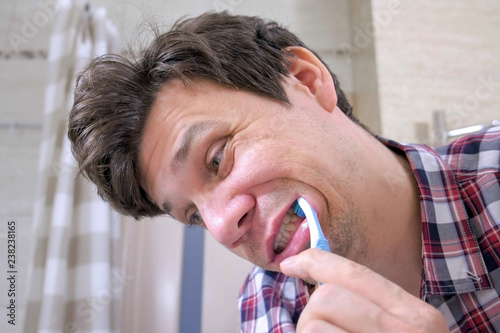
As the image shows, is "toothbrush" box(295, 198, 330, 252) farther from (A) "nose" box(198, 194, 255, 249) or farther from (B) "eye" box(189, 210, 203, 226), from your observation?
(B) "eye" box(189, 210, 203, 226)

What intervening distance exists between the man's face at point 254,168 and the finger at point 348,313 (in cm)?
25

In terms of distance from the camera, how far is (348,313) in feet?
0.98

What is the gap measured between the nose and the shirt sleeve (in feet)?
1.00

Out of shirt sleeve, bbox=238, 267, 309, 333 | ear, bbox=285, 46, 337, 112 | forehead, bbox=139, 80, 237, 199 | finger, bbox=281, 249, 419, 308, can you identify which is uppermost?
ear, bbox=285, 46, 337, 112

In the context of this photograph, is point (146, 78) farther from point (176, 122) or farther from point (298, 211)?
point (298, 211)

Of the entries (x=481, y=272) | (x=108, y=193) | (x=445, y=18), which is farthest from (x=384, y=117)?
(x=108, y=193)

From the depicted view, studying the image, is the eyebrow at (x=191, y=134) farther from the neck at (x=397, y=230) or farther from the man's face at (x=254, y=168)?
the neck at (x=397, y=230)

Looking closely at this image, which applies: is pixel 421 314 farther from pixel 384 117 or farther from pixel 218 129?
pixel 384 117

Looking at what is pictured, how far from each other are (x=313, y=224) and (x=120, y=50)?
2.86ft

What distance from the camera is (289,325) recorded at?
779 millimetres

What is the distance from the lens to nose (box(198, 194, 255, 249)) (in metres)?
0.56

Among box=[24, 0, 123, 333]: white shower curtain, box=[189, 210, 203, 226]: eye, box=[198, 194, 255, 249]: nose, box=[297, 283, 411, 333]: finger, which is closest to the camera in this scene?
box=[297, 283, 411, 333]: finger

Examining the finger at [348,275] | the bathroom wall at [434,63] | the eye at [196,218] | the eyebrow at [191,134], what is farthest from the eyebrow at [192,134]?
the bathroom wall at [434,63]

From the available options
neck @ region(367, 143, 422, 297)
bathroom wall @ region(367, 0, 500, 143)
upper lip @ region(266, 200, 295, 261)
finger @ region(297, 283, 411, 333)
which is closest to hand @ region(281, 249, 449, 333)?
finger @ region(297, 283, 411, 333)
